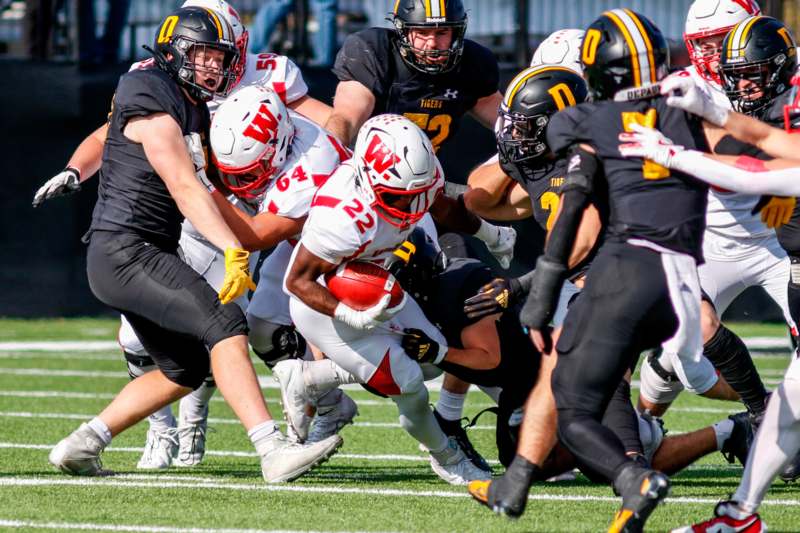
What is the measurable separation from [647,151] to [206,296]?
179cm

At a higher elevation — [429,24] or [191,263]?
[429,24]

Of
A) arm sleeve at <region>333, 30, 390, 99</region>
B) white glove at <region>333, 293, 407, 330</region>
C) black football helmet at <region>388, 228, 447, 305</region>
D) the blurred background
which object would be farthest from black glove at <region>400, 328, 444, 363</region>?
the blurred background

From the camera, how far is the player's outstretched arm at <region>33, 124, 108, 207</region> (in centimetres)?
530

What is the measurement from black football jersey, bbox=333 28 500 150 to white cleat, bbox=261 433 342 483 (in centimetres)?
198

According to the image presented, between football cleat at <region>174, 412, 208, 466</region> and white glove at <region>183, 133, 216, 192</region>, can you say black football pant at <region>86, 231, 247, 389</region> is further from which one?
football cleat at <region>174, 412, 208, 466</region>

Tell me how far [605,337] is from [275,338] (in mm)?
1925

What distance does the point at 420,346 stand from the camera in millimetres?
4684

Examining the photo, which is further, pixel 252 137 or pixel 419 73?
pixel 419 73

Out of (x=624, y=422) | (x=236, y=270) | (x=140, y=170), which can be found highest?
(x=140, y=170)

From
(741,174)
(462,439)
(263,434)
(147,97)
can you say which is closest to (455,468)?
(462,439)

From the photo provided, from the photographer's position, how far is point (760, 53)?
501 centimetres

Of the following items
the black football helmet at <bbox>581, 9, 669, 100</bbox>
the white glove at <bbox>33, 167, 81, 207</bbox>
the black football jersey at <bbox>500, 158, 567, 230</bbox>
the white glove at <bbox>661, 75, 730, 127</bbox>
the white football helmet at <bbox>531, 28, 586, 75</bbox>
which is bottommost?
the white glove at <bbox>33, 167, 81, 207</bbox>

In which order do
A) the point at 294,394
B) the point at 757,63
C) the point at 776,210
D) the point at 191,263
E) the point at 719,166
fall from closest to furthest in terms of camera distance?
the point at 719,166 → the point at 776,210 → the point at 757,63 → the point at 294,394 → the point at 191,263

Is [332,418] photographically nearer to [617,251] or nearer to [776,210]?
[776,210]
